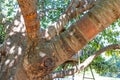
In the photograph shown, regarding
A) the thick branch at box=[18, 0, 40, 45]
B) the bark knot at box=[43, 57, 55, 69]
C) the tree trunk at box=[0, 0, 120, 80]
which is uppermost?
the thick branch at box=[18, 0, 40, 45]

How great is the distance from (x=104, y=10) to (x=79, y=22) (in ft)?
0.50

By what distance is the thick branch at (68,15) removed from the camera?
3225 millimetres

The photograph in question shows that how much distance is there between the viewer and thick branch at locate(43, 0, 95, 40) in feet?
10.6

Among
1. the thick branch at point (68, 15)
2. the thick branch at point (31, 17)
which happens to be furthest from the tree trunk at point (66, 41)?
the thick branch at point (68, 15)

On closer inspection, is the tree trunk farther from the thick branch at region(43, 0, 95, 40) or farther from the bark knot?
the thick branch at region(43, 0, 95, 40)

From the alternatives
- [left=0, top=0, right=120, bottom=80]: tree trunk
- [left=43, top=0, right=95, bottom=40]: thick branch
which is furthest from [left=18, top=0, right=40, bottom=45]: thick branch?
[left=43, top=0, right=95, bottom=40]: thick branch

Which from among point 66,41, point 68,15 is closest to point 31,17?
point 66,41

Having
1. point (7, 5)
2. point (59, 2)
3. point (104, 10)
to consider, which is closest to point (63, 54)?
point (104, 10)

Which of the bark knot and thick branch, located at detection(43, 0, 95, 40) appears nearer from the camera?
the bark knot

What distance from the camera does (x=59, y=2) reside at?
696 centimetres

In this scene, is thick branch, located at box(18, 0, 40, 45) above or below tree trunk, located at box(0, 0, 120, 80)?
above

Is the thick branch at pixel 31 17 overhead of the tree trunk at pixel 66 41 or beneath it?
overhead

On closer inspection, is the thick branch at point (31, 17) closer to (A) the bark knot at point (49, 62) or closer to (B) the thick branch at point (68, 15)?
(A) the bark knot at point (49, 62)

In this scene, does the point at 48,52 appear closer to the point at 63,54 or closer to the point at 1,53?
the point at 63,54
